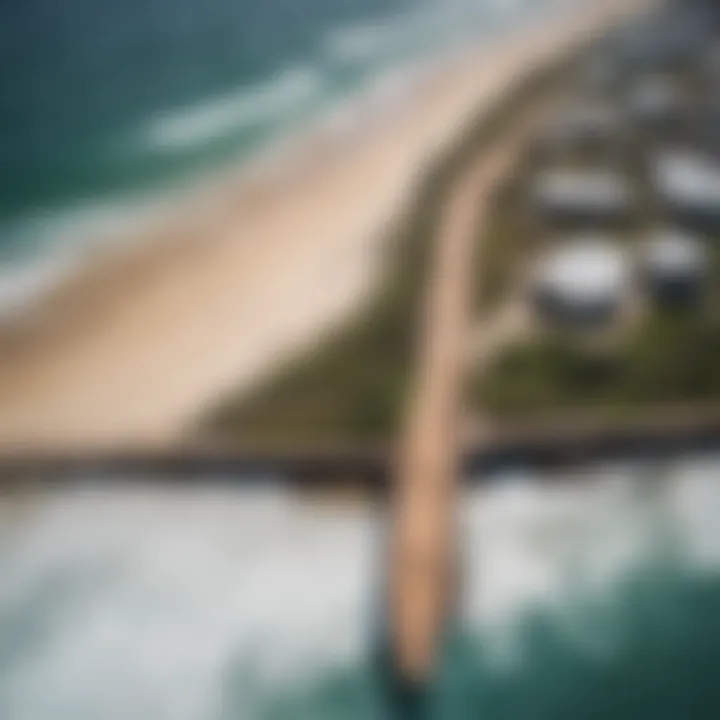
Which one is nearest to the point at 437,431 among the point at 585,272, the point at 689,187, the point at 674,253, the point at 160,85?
the point at 585,272

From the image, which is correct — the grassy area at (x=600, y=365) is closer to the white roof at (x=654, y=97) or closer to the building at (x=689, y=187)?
the building at (x=689, y=187)

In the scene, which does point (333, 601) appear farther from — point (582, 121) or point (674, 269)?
point (582, 121)

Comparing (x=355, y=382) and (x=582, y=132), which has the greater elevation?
(x=582, y=132)

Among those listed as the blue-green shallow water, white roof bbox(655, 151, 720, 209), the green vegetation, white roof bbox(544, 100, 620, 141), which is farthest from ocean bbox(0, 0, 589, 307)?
the blue-green shallow water

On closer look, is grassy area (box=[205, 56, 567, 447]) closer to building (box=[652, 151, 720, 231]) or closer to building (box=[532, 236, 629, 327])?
building (box=[532, 236, 629, 327])

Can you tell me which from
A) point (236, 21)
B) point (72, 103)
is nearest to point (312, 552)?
point (72, 103)

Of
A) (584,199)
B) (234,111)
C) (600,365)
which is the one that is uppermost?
(234,111)
